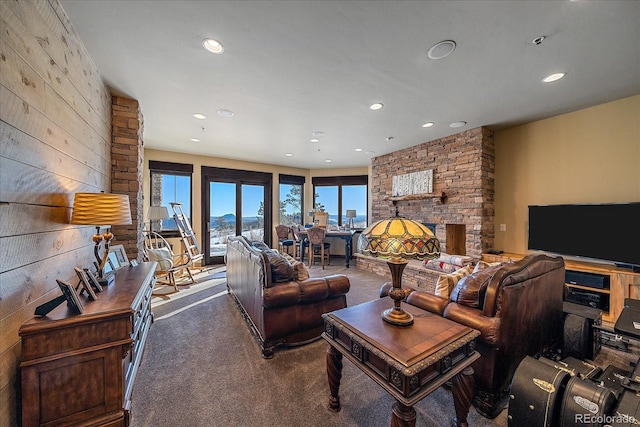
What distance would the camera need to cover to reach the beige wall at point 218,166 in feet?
17.8

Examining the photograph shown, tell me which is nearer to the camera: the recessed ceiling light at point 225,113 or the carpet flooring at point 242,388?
the carpet flooring at point 242,388

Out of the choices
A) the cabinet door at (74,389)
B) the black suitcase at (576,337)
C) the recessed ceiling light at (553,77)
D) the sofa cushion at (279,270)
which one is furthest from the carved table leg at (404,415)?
the recessed ceiling light at (553,77)

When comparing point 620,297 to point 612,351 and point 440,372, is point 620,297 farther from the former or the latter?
point 440,372

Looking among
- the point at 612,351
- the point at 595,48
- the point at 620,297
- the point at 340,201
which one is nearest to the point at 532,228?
the point at 620,297

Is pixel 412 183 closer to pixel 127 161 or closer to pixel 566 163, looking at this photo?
pixel 566 163

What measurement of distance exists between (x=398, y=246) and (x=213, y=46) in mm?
2219

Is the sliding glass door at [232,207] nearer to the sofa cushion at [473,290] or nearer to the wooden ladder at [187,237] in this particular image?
the wooden ladder at [187,237]

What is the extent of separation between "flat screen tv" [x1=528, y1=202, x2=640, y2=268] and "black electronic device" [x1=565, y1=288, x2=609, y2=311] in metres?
0.46

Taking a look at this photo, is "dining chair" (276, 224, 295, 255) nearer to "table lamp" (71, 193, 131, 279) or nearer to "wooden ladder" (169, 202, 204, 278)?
"wooden ladder" (169, 202, 204, 278)

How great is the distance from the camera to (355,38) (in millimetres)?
1939

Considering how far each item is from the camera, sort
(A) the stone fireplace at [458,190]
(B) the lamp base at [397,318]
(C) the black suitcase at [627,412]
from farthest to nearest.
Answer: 1. (A) the stone fireplace at [458,190]
2. (B) the lamp base at [397,318]
3. (C) the black suitcase at [627,412]

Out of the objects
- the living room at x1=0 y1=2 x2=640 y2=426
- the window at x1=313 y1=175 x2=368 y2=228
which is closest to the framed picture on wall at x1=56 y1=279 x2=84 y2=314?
the living room at x1=0 y1=2 x2=640 y2=426

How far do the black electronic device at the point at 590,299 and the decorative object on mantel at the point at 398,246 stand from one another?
300 cm

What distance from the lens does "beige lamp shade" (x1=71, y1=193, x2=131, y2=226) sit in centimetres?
162
